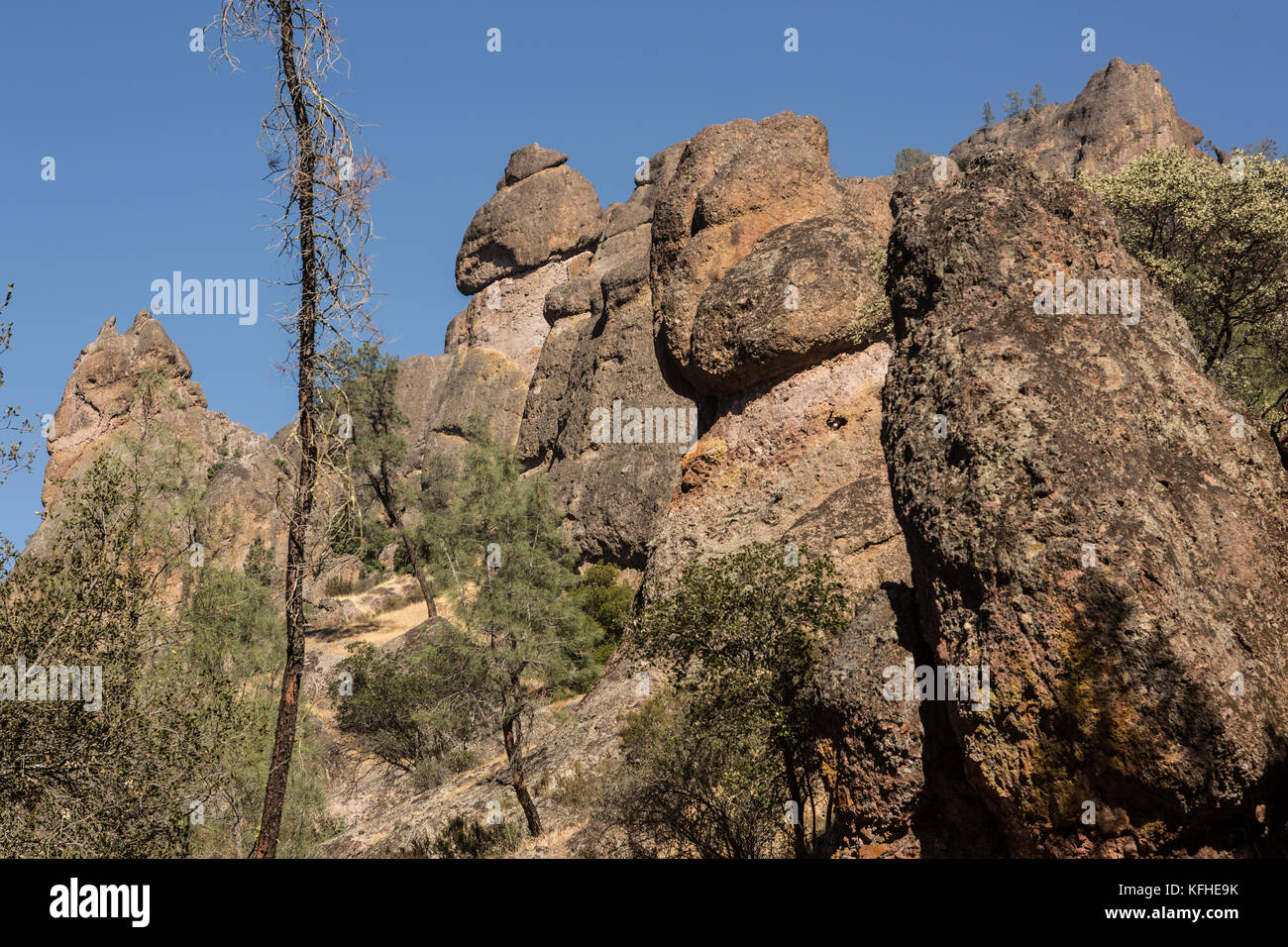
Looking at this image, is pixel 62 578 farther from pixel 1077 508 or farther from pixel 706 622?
pixel 1077 508

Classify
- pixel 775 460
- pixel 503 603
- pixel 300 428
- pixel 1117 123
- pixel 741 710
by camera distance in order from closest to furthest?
pixel 300 428
pixel 741 710
pixel 503 603
pixel 775 460
pixel 1117 123

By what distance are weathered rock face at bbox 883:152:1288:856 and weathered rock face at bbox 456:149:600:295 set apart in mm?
64482

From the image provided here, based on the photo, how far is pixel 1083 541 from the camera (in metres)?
9.48

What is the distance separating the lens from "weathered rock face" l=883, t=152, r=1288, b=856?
355 inches

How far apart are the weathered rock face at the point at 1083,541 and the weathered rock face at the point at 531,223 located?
64482 millimetres

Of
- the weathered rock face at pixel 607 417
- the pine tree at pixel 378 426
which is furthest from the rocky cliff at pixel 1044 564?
the pine tree at pixel 378 426

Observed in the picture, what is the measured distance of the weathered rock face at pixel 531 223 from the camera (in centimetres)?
7475

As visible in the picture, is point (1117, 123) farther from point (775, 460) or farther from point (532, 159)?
point (775, 460)

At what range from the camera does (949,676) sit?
10.2 m

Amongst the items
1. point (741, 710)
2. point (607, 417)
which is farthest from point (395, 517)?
point (741, 710)

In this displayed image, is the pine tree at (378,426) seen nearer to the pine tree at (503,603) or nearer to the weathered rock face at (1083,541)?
the pine tree at (503,603)

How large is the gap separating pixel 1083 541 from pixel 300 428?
8.63 meters
